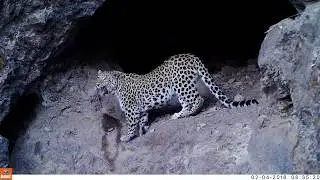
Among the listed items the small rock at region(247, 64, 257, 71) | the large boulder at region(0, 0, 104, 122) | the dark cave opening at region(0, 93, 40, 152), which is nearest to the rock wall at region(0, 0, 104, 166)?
the large boulder at region(0, 0, 104, 122)

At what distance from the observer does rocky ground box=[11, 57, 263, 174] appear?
6.30 meters

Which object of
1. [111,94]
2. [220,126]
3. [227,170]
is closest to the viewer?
[227,170]

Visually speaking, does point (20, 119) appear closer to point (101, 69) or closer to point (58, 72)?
point (58, 72)

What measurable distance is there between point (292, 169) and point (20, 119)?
3485 mm

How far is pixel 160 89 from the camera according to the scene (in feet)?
23.7

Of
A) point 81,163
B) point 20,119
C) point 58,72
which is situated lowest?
point 81,163

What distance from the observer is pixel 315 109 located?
5.17 m

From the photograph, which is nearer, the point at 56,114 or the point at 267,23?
the point at 56,114

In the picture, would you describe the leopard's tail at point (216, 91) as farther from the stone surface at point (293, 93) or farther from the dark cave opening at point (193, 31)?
the dark cave opening at point (193, 31)

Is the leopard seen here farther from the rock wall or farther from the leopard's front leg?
the rock wall

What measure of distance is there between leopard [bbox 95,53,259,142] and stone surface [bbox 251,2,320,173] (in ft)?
3.32

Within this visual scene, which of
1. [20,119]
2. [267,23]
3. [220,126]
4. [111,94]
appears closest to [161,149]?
[220,126]

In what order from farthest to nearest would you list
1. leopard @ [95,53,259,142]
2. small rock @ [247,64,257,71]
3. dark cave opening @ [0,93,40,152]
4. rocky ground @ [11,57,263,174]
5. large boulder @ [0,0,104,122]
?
small rock @ [247,64,257,71], dark cave opening @ [0,93,40,152], leopard @ [95,53,259,142], large boulder @ [0,0,104,122], rocky ground @ [11,57,263,174]

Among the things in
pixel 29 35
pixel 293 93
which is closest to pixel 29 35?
pixel 29 35
